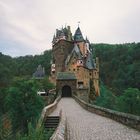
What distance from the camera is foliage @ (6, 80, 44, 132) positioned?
38.8 meters

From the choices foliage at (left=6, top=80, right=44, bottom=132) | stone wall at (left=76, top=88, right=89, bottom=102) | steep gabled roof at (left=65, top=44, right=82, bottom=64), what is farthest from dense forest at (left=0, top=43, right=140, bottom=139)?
steep gabled roof at (left=65, top=44, right=82, bottom=64)

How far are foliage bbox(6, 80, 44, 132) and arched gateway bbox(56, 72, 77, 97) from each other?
9.98 metres

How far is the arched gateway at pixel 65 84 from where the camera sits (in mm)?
51312

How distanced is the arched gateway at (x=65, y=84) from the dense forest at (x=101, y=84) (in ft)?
13.6

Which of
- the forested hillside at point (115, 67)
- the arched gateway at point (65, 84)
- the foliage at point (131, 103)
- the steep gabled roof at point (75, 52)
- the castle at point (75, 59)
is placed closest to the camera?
the foliage at point (131, 103)

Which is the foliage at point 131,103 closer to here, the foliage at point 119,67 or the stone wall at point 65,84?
the stone wall at point 65,84

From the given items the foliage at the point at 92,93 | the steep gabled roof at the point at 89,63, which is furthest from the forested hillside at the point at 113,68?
the steep gabled roof at the point at 89,63

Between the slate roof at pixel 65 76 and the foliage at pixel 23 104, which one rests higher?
the slate roof at pixel 65 76

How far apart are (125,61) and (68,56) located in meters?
45.3

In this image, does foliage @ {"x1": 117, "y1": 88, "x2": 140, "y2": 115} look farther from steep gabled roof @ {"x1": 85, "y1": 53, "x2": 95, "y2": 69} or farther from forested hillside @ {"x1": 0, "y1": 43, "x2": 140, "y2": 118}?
steep gabled roof @ {"x1": 85, "y1": 53, "x2": 95, "y2": 69}

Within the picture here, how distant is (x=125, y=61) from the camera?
109438mm

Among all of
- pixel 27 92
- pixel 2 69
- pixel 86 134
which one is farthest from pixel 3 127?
pixel 2 69

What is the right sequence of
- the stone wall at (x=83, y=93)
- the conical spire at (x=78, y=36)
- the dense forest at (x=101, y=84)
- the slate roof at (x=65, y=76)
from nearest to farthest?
the dense forest at (x=101, y=84)
the stone wall at (x=83, y=93)
the slate roof at (x=65, y=76)
the conical spire at (x=78, y=36)

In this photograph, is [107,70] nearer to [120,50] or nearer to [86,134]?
[120,50]
